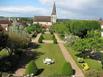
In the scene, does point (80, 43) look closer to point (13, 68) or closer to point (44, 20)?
point (13, 68)

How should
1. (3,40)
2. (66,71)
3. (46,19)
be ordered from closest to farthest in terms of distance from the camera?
1. (66,71)
2. (3,40)
3. (46,19)

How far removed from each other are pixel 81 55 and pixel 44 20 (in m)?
135

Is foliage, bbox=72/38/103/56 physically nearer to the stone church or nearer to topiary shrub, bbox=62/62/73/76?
topiary shrub, bbox=62/62/73/76

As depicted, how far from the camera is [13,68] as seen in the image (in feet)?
119

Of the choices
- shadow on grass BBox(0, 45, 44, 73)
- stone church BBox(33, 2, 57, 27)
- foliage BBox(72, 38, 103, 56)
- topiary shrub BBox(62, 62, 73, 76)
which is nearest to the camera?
topiary shrub BBox(62, 62, 73, 76)

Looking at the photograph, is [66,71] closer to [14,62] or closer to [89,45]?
[14,62]

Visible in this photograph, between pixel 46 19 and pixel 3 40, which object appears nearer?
pixel 3 40

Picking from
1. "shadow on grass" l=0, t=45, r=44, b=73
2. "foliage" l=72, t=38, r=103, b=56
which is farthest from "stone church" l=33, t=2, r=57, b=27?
"foliage" l=72, t=38, r=103, b=56

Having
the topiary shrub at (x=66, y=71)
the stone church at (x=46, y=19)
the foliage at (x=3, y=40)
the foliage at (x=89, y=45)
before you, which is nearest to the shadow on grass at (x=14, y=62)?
the foliage at (x=3, y=40)

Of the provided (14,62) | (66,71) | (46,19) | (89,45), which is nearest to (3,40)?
(14,62)

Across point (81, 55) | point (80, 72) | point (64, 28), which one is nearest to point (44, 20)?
point (64, 28)

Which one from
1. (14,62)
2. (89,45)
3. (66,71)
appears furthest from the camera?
(89,45)

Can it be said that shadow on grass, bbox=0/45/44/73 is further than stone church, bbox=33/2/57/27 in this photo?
No

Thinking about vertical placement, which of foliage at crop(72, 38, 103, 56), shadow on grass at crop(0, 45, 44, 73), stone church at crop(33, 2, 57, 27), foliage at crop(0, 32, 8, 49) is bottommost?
stone church at crop(33, 2, 57, 27)
